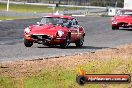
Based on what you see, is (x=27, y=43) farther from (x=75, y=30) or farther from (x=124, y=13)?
(x=124, y=13)

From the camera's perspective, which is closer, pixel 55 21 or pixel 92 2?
pixel 55 21

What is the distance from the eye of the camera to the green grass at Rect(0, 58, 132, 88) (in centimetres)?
999

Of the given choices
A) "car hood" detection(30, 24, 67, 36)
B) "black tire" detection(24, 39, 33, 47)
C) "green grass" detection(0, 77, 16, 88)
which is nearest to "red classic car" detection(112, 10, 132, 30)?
"car hood" detection(30, 24, 67, 36)

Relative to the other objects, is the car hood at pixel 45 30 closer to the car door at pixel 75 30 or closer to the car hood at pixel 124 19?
the car door at pixel 75 30

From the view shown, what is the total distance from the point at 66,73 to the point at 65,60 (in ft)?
8.82

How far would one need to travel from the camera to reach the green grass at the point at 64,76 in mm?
9992

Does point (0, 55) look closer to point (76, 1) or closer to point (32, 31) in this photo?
point (32, 31)

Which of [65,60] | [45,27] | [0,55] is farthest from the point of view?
[45,27]

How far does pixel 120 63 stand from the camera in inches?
530

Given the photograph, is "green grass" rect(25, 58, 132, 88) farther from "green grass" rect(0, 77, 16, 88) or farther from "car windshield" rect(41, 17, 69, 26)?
"car windshield" rect(41, 17, 69, 26)

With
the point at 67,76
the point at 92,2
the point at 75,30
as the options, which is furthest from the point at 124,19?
the point at 92,2

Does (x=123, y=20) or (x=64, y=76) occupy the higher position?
(x=64, y=76)

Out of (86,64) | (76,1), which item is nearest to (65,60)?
(86,64)

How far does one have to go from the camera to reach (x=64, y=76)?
36.1 feet
